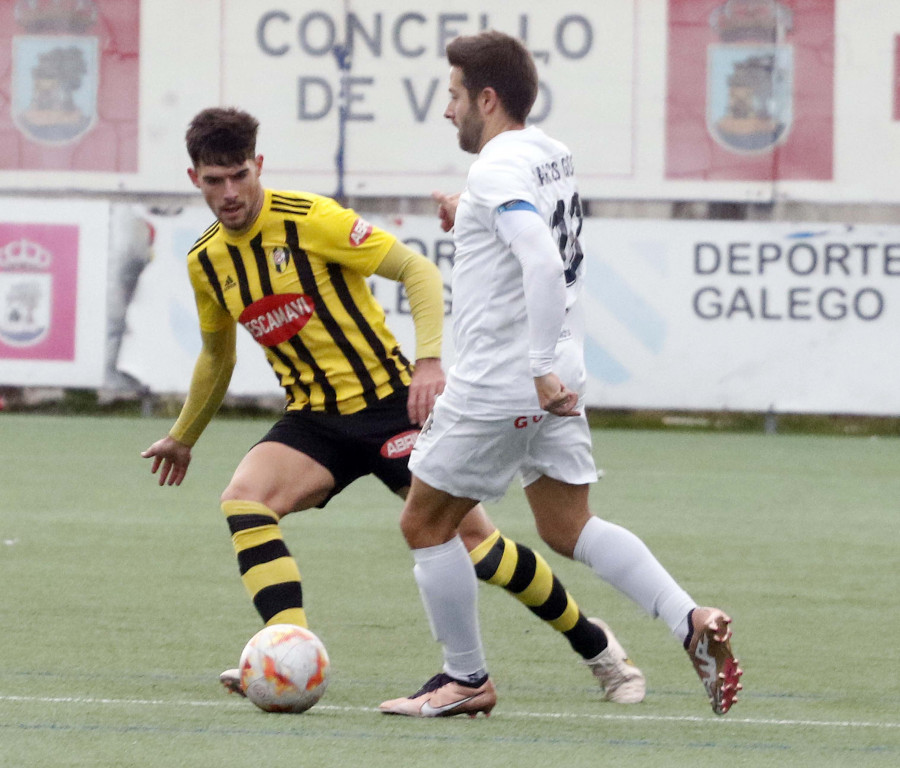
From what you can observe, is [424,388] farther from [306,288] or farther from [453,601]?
[453,601]

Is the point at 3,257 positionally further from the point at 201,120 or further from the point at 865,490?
the point at 201,120

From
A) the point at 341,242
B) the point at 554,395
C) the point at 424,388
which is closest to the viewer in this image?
the point at 554,395

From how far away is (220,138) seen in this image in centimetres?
461

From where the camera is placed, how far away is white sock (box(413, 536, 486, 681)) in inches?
169

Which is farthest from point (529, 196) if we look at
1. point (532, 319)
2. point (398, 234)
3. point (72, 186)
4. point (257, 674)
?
point (72, 186)

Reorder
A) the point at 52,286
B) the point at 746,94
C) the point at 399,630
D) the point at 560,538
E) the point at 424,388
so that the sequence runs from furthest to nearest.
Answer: the point at 746,94 < the point at 52,286 < the point at 399,630 < the point at 424,388 < the point at 560,538

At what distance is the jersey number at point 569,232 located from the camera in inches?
166

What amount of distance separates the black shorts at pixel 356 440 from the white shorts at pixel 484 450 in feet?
1.69

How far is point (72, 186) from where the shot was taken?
45.8 ft

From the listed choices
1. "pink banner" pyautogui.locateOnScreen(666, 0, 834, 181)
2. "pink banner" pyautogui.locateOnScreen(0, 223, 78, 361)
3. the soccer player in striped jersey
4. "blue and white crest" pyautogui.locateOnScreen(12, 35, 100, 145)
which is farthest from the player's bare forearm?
"blue and white crest" pyautogui.locateOnScreen(12, 35, 100, 145)

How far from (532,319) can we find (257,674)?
1060mm

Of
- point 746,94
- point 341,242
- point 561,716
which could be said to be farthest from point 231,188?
point 746,94

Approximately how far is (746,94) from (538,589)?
9559 millimetres

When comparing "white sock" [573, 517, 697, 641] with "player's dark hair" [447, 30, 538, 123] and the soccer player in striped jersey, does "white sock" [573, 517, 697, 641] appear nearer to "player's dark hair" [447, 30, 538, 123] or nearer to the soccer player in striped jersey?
the soccer player in striped jersey
